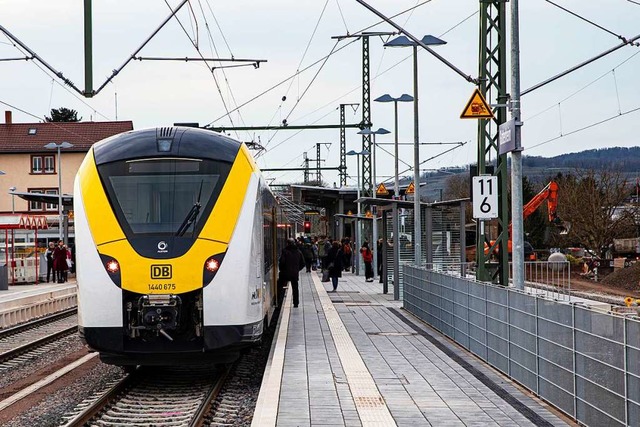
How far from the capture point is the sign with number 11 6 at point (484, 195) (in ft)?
55.9

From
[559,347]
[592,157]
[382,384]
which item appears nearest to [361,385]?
[382,384]

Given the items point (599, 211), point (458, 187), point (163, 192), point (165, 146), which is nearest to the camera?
point (163, 192)

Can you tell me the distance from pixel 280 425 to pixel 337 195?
132ft

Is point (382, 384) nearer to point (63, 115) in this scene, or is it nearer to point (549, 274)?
point (549, 274)

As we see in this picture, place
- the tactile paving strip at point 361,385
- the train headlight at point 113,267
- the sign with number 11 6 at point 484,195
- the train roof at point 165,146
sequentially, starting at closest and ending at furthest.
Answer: the tactile paving strip at point 361,385
the train headlight at point 113,267
the train roof at point 165,146
the sign with number 11 6 at point 484,195

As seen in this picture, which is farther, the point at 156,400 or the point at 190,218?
the point at 190,218

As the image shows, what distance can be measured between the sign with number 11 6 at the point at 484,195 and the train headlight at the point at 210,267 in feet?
19.7

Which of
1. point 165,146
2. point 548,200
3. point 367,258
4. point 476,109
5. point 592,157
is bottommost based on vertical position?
point 367,258

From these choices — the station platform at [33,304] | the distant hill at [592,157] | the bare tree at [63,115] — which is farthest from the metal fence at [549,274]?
the distant hill at [592,157]

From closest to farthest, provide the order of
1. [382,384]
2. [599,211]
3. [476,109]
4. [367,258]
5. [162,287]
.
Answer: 1. [382,384]
2. [162,287]
3. [476,109]
4. [367,258]
5. [599,211]

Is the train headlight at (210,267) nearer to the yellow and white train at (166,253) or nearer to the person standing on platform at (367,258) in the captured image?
the yellow and white train at (166,253)

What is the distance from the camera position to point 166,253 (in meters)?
12.3

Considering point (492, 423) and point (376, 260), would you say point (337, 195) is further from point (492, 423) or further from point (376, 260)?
point (492, 423)

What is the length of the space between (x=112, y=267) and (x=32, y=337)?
30.6ft
